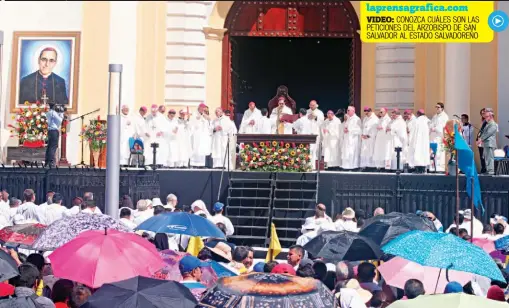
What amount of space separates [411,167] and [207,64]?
664cm

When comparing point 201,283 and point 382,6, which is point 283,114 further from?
point 201,283

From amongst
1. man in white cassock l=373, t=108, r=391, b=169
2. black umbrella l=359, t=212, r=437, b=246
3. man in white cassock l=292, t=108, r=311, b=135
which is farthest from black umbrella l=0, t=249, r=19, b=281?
man in white cassock l=373, t=108, r=391, b=169

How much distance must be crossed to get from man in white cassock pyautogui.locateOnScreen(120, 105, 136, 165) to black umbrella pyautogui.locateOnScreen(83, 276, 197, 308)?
14982 millimetres

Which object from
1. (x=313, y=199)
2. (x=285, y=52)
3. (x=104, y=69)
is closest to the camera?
(x=313, y=199)

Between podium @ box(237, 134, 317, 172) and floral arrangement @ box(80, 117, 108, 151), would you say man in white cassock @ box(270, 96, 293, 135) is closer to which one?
podium @ box(237, 134, 317, 172)

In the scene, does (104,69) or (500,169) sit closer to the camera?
(500,169)

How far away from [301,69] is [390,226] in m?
20.2

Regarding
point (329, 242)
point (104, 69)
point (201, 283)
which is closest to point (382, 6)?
point (104, 69)

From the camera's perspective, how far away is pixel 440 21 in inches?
854

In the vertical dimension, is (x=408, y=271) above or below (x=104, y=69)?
below

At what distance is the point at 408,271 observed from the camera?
25.3ft

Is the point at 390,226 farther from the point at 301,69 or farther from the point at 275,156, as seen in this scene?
the point at 301,69

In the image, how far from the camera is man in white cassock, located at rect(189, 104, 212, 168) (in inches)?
801

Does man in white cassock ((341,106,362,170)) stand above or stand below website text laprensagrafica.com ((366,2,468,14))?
below
